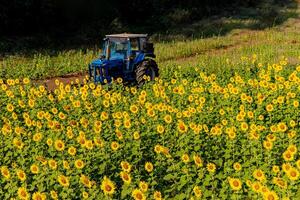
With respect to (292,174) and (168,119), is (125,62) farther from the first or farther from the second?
(292,174)

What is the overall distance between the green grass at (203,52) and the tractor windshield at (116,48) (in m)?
1.50

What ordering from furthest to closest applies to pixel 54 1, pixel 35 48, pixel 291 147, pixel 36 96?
pixel 54 1 < pixel 35 48 < pixel 36 96 < pixel 291 147

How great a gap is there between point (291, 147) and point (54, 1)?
20257mm

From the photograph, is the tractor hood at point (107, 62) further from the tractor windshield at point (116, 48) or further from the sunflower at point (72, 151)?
the sunflower at point (72, 151)

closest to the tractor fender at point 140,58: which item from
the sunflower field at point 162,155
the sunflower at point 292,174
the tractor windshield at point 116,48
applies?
the tractor windshield at point 116,48

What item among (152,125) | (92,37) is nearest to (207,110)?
(152,125)

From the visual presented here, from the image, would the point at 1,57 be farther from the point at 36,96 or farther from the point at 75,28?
the point at 36,96

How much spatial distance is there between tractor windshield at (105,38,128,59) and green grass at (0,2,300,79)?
1.50 metres

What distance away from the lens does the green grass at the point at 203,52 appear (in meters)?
15.2

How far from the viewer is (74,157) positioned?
5395mm

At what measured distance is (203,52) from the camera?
19.0 m

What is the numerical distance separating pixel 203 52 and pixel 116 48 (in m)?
7.75

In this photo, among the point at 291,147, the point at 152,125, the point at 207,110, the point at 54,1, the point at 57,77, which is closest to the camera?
the point at 291,147

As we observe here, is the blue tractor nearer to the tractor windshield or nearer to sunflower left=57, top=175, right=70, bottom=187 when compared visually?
the tractor windshield
